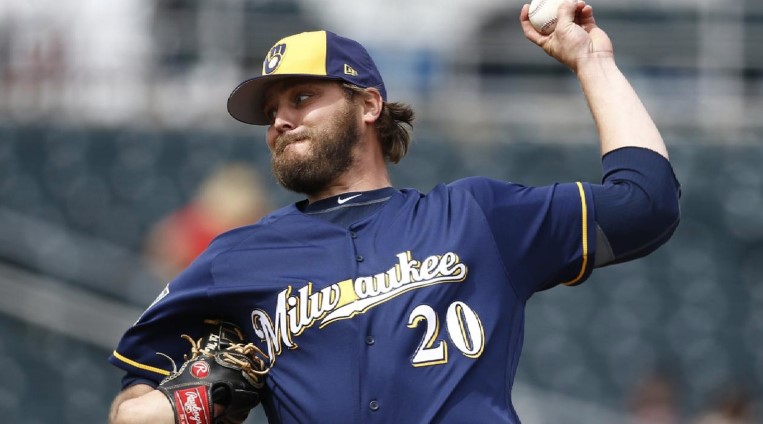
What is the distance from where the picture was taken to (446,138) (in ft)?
31.4

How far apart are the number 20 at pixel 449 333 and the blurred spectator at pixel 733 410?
5.48 meters

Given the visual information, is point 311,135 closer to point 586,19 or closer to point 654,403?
point 586,19

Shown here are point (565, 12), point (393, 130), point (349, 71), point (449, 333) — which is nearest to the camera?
point (449, 333)

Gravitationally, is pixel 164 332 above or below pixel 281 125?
below

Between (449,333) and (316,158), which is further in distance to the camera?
(316,158)

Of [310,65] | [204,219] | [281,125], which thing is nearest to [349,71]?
[310,65]

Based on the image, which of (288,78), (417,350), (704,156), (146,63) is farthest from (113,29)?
(417,350)

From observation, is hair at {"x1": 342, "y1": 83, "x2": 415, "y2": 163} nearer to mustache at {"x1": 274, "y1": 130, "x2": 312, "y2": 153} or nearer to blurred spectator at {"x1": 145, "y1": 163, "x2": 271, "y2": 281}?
mustache at {"x1": 274, "y1": 130, "x2": 312, "y2": 153}

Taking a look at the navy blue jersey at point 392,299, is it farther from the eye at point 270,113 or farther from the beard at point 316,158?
the eye at point 270,113

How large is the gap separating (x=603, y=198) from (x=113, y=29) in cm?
710

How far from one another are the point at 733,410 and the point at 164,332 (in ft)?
18.4

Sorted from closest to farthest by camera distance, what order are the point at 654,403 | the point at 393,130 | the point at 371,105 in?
the point at 371,105 → the point at 393,130 → the point at 654,403

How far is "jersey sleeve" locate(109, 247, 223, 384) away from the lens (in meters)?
3.14

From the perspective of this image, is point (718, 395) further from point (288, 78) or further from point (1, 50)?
point (288, 78)
